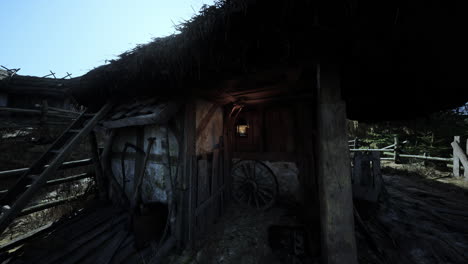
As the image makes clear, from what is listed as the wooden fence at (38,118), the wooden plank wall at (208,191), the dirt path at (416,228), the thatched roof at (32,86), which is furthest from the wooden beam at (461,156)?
the thatched roof at (32,86)

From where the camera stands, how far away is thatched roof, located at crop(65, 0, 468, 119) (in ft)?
4.31

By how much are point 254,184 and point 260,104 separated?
2361 millimetres

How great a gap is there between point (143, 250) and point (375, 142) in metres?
13.9

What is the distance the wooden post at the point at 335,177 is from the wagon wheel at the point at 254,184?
2.19 metres

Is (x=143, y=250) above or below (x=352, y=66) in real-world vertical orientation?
below

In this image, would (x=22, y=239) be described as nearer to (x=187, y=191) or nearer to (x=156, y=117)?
(x=187, y=191)

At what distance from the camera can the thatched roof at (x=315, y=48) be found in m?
1.31

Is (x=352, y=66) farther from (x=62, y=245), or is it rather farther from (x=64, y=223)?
(x=64, y=223)

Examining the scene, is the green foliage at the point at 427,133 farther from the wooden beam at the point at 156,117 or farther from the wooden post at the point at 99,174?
the wooden post at the point at 99,174

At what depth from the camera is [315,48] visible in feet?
5.78

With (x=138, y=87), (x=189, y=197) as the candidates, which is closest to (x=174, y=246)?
(x=189, y=197)

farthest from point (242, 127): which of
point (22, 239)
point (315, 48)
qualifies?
point (22, 239)

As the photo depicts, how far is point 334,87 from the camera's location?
1824 millimetres

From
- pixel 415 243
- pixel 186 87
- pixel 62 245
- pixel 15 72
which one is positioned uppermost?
pixel 15 72
